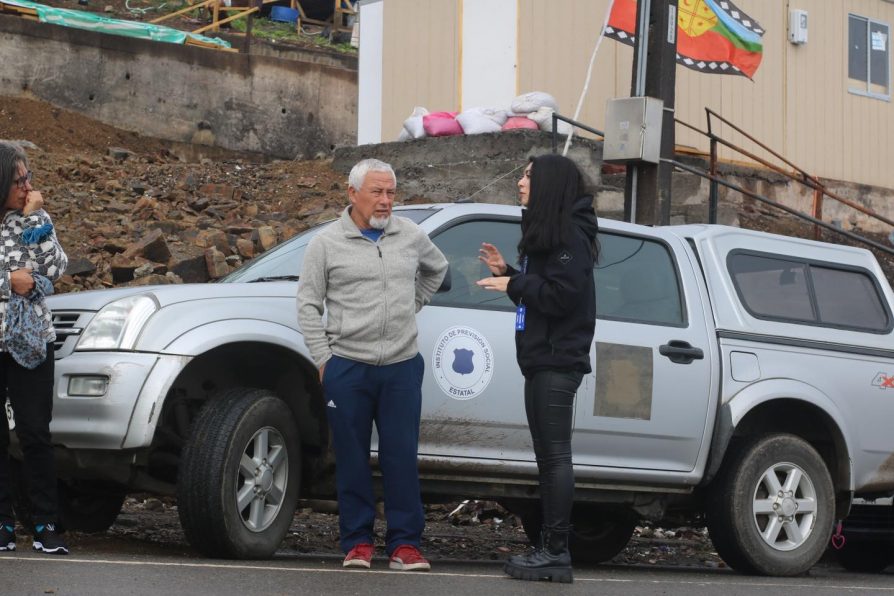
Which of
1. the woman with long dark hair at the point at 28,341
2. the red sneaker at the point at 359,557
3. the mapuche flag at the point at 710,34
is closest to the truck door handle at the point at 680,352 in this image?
the red sneaker at the point at 359,557

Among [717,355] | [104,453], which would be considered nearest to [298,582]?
[104,453]

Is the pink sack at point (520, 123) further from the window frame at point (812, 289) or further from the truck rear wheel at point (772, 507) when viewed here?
the truck rear wheel at point (772, 507)

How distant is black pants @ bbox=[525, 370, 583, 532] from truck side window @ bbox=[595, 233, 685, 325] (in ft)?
3.68

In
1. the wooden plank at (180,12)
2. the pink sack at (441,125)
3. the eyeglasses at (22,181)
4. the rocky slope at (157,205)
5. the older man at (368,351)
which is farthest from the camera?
the wooden plank at (180,12)

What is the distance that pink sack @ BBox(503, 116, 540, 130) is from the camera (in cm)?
1641

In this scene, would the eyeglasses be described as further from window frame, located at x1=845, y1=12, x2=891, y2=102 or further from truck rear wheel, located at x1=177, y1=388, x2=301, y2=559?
window frame, located at x1=845, y1=12, x2=891, y2=102

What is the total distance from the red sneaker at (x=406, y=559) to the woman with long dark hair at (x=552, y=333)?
40cm

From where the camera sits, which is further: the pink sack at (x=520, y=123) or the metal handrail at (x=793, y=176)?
the pink sack at (x=520, y=123)

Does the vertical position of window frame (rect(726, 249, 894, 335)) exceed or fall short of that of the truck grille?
it exceeds it

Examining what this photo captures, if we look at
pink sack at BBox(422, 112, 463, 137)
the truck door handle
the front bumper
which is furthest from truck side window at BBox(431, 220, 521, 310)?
pink sack at BBox(422, 112, 463, 137)

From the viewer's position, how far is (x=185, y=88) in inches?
942

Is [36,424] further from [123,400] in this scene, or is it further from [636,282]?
[636,282]

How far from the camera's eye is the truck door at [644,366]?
23.7 feet

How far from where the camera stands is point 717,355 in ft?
25.1
